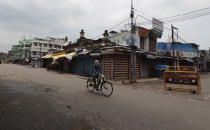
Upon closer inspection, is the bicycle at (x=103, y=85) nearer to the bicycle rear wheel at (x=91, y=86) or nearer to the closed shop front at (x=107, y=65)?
the bicycle rear wheel at (x=91, y=86)

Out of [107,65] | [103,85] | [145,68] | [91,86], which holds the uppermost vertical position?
[107,65]

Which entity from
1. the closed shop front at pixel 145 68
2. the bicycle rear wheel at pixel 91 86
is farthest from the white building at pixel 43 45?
the bicycle rear wheel at pixel 91 86

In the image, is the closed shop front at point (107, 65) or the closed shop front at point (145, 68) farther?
the closed shop front at point (145, 68)

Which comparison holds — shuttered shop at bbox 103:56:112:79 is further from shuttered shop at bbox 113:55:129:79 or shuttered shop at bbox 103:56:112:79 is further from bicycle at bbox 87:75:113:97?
bicycle at bbox 87:75:113:97

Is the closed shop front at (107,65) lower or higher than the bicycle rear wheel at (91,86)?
higher

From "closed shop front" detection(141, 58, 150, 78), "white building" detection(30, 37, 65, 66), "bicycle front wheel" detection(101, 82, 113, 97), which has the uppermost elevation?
"white building" detection(30, 37, 65, 66)

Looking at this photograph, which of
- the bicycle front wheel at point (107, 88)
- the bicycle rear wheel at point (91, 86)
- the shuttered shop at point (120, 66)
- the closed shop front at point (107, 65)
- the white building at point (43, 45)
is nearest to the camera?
the bicycle front wheel at point (107, 88)

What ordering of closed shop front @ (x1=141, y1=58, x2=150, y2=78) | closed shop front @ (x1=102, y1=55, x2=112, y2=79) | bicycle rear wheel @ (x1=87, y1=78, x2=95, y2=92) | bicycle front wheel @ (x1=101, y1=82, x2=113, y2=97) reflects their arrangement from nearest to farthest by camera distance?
bicycle front wheel @ (x1=101, y1=82, x2=113, y2=97), bicycle rear wheel @ (x1=87, y1=78, x2=95, y2=92), closed shop front @ (x1=102, y1=55, x2=112, y2=79), closed shop front @ (x1=141, y1=58, x2=150, y2=78)

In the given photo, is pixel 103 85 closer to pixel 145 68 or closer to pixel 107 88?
pixel 107 88

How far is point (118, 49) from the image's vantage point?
13.2 metres

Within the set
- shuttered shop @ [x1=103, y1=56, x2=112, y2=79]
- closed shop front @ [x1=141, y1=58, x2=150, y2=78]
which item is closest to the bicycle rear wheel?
shuttered shop @ [x1=103, y1=56, x2=112, y2=79]

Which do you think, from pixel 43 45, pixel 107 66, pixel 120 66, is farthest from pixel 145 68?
pixel 43 45

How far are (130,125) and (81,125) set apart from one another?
132 cm

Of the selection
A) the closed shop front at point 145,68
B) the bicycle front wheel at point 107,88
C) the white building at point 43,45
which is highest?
the white building at point 43,45
